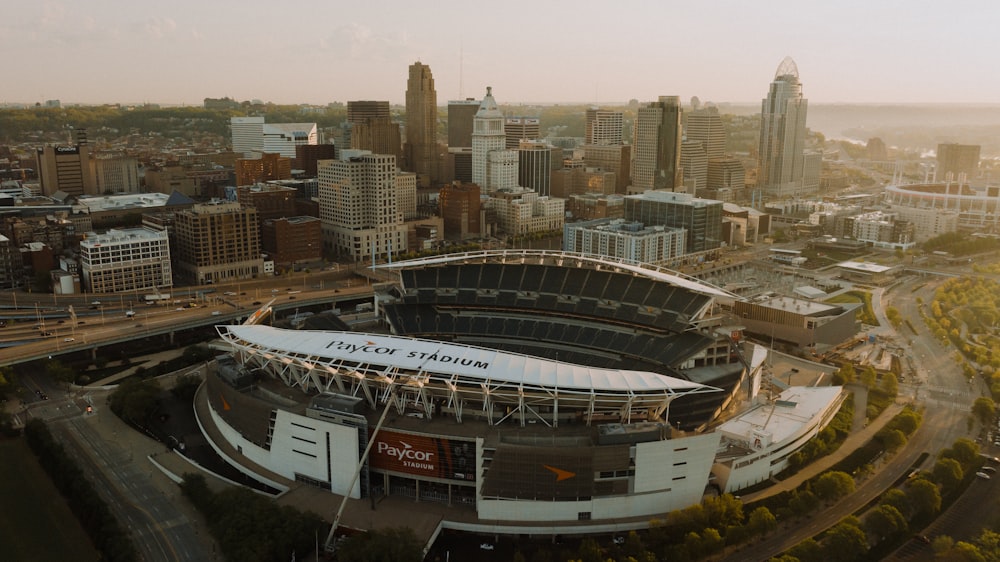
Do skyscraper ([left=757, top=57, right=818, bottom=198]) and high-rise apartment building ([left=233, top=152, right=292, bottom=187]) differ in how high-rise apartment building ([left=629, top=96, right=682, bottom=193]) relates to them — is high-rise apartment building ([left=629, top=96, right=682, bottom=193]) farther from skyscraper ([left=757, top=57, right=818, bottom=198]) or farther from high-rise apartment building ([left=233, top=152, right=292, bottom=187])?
high-rise apartment building ([left=233, top=152, right=292, bottom=187])

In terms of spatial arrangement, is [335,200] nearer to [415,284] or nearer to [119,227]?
[119,227]

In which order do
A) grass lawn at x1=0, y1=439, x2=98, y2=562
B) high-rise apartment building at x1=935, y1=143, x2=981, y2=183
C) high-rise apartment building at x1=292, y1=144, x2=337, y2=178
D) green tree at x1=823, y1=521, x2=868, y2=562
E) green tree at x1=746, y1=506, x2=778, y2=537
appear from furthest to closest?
high-rise apartment building at x1=935, y1=143, x2=981, y2=183, high-rise apartment building at x1=292, y1=144, x2=337, y2=178, green tree at x1=746, y1=506, x2=778, y2=537, grass lawn at x1=0, y1=439, x2=98, y2=562, green tree at x1=823, y1=521, x2=868, y2=562

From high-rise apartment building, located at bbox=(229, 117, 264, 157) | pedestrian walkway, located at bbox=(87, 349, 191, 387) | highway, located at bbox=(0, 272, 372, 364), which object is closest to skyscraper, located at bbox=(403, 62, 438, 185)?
high-rise apartment building, located at bbox=(229, 117, 264, 157)

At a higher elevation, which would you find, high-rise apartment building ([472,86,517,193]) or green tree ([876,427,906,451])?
high-rise apartment building ([472,86,517,193])

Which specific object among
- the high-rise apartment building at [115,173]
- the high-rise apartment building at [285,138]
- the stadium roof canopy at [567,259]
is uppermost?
the high-rise apartment building at [285,138]

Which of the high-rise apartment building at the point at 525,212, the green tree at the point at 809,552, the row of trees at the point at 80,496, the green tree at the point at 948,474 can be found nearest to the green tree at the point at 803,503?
the green tree at the point at 809,552

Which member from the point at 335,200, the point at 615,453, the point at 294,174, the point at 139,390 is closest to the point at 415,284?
the point at 139,390

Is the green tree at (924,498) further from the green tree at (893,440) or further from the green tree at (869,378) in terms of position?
the green tree at (869,378)
